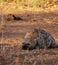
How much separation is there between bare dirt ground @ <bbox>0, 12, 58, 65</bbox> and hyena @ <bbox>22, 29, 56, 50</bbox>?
5.7 inches

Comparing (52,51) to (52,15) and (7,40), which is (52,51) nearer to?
(7,40)

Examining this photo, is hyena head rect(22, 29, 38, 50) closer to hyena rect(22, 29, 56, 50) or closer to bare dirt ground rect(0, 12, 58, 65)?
hyena rect(22, 29, 56, 50)

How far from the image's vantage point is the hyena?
7.96m

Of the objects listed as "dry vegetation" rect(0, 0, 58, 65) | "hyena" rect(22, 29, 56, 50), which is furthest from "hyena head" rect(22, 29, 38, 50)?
"dry vegetation" rect(0, 0, 58, 65)

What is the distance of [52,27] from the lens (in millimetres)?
11125

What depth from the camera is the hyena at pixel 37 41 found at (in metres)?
7.96

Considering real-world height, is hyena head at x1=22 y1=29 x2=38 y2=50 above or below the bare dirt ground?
above

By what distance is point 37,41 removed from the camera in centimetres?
Result: 806

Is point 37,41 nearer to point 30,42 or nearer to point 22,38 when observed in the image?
point 30,42

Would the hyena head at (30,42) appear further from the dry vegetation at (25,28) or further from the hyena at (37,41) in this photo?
the dry vegetation at (25,28)

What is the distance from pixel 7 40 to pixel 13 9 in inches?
204

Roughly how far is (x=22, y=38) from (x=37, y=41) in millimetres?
1323

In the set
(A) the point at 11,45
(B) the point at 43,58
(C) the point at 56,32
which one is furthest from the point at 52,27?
(B) the point at 43,58

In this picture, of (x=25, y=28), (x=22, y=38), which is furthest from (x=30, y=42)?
(x=25, y=28)
